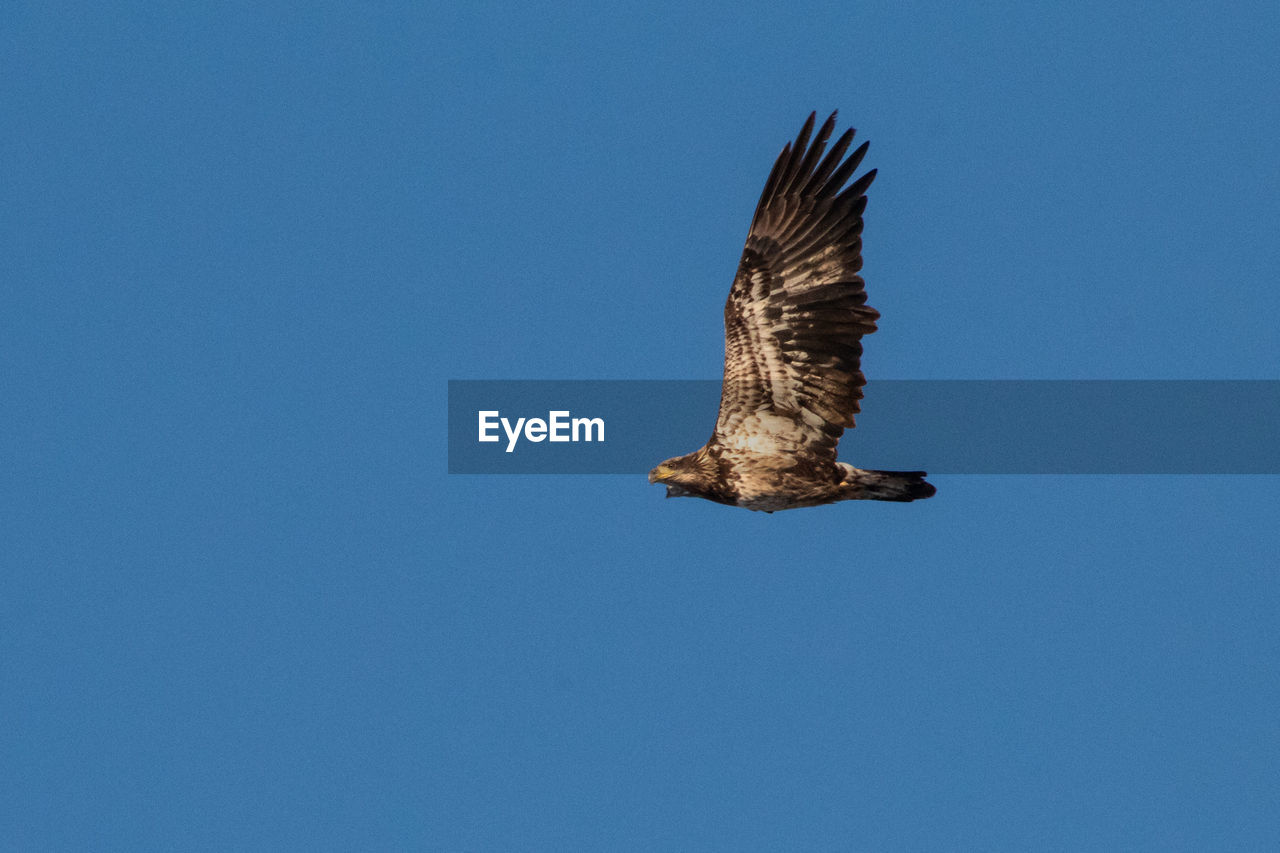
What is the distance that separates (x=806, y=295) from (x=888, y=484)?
1894 mm

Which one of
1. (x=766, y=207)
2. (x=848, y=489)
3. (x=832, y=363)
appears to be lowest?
(x=848, y=489)

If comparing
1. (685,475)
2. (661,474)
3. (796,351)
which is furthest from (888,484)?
(661,474)

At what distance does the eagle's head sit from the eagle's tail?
125 cm

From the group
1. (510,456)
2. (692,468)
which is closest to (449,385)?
(510,456)

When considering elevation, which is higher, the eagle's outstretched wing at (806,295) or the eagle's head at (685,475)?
the eagle's outstretched wing at (806,295)

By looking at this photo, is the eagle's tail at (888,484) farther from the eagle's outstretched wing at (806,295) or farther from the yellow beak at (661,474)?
the yellow beak at (661,474)

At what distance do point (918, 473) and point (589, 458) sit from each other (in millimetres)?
6366

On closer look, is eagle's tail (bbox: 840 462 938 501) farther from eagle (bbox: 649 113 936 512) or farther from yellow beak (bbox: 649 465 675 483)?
yellow beak (bbox: 649 465 675 483)

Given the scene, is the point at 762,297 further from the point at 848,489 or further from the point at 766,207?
the point at 848,489

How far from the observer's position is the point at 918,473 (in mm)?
16500

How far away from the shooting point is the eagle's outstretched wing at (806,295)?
16219 mm

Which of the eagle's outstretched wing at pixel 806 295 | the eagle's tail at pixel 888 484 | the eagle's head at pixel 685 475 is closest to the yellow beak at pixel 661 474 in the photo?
the eagle's head at pixel 685 475

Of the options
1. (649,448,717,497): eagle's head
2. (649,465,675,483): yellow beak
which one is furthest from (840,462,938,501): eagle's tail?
(649,465,675,483): yellow beak

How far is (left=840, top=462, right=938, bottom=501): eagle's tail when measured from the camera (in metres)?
16.5
